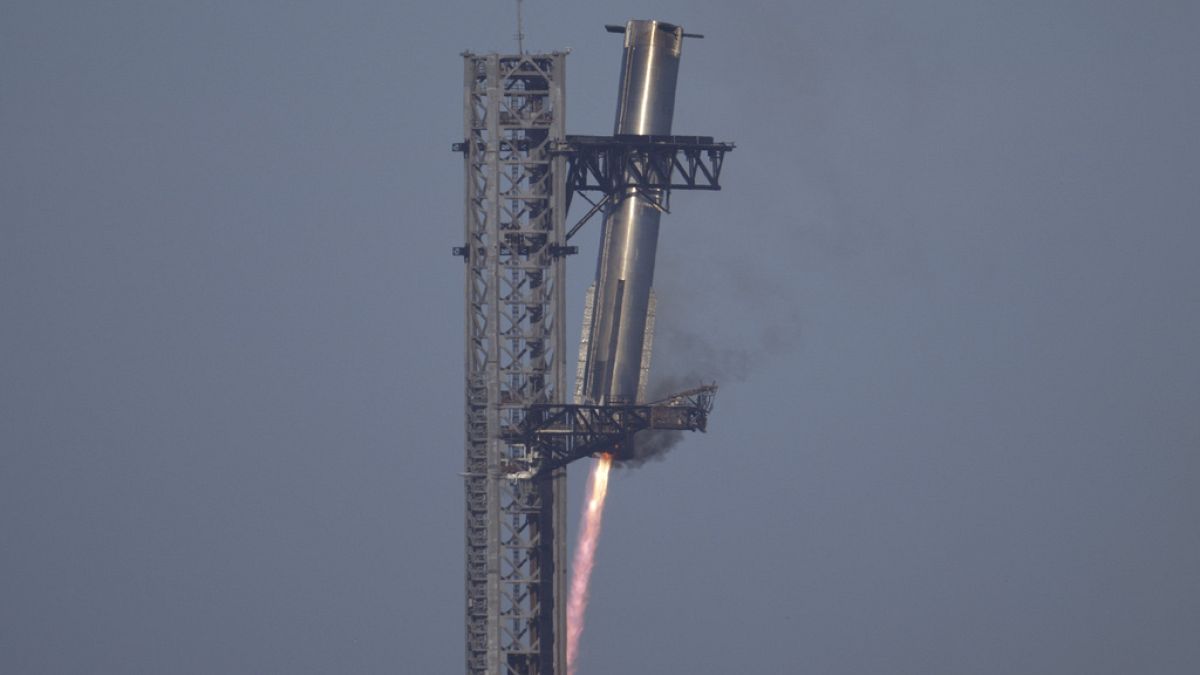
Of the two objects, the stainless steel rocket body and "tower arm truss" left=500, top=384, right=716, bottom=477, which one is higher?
the stainless steel rocket body

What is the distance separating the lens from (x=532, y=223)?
96.0 metres

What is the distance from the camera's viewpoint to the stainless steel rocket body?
314ft

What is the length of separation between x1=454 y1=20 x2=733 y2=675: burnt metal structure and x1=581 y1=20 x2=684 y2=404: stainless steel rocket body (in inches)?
1.4

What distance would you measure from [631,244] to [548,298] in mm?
3628

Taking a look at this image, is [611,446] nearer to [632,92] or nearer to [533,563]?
[533,563]

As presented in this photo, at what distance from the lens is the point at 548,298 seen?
95875 mm

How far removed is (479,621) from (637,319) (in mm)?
12795

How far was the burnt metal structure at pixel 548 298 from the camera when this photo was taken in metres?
95.1

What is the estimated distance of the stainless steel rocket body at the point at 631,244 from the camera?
314 ft

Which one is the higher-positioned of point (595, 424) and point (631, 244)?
point (631, 244)

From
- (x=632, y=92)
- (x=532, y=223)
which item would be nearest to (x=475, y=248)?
(x=532, y=223)

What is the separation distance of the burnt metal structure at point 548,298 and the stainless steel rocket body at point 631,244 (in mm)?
37

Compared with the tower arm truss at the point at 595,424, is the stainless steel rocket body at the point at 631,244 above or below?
above

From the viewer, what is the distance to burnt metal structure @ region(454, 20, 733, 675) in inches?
3743
